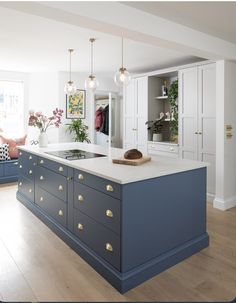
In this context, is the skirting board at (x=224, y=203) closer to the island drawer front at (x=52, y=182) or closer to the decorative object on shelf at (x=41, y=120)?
the island drawer front at (x=52, y=182)

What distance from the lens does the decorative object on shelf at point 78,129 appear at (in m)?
5.73

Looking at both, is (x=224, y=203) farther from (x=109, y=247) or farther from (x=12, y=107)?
(x=12, y=107)

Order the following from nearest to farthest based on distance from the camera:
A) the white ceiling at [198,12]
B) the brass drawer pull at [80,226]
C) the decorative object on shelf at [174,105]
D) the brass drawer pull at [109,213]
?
the brass drawer pull at [109,213] < the white ceiling at [198,12] < the brass drawer pull at [80,226] < the decorative object on shelf at [174,105]

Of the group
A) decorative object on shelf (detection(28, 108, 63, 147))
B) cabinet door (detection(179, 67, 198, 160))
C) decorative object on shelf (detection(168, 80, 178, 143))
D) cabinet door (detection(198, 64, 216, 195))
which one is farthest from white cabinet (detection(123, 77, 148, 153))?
decorative object on shelf (detection(28, 108, 63, 147))

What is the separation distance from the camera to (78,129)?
576 centimetres

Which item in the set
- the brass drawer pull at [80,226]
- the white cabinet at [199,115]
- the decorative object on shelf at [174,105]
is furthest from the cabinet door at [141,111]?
the brass drawer pull at [80,226]

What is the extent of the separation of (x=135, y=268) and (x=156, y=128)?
11.2ft

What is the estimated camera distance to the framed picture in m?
5.82

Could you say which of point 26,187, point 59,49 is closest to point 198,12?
point 59,49

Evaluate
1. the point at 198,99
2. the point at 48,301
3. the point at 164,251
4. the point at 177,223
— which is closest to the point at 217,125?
the point at 198,99

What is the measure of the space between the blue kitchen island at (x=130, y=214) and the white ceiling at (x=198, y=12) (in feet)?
4.58

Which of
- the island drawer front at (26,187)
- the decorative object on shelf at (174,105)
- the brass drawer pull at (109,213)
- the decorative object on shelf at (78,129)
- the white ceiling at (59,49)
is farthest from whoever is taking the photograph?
the decorative object on shelf at (78,129)

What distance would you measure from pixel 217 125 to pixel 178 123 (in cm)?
85

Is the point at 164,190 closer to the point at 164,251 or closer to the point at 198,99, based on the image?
the point at 164,251
